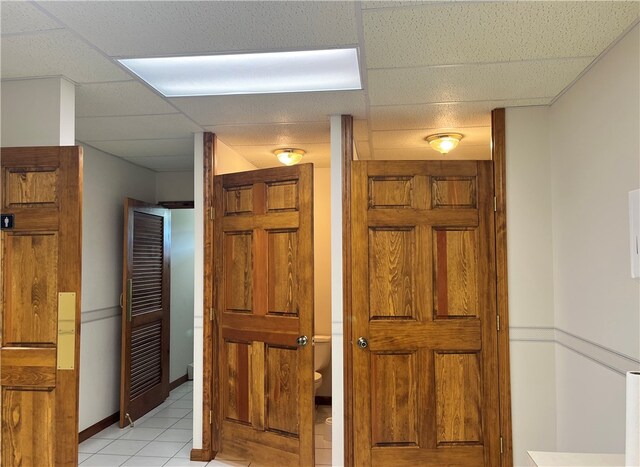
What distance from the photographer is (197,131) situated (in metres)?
3.39

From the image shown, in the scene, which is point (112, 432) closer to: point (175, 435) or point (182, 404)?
point (175, 435)

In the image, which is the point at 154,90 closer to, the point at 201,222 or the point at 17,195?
the point at 17,195

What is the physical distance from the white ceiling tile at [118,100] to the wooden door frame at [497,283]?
1.15 metres

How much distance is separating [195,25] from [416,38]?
0.89m

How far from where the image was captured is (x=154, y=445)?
12.0 feet

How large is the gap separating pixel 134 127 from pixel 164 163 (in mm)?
1298

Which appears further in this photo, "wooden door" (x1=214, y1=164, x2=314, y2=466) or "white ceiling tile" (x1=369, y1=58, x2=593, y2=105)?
"wooden door" (x1=214, y1=164, x2=314, y2=466)

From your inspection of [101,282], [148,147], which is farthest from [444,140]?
[101,282]

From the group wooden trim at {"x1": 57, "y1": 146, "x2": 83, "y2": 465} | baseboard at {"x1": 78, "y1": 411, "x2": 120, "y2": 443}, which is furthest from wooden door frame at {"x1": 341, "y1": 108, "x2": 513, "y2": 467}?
baseboard at {"x1": 78, "y1": 411, "x2": 120, "y2": 443}

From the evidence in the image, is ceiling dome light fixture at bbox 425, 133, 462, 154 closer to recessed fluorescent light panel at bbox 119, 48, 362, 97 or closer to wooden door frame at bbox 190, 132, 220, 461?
recessed fluorescent light panel at bbox 119, 48, 362, 97

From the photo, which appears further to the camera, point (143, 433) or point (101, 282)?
point (101, 282)

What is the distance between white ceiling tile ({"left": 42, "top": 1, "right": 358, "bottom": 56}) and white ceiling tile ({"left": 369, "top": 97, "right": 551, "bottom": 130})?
3.19 ft

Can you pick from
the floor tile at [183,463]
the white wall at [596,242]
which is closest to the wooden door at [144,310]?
the floor tile at [183,463]

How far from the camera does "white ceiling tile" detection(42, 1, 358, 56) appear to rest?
5.68ft
